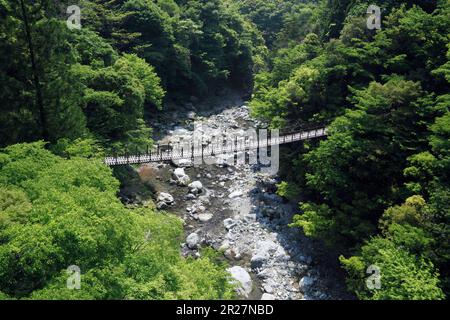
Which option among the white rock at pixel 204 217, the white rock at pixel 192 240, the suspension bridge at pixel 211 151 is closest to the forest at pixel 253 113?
the suspension bridge at pixel 211 151

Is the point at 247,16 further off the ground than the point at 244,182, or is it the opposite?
the point at 247,16

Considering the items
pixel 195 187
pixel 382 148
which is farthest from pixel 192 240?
pixel 382 148

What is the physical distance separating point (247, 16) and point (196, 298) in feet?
141

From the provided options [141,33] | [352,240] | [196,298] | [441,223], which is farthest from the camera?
[141,33]

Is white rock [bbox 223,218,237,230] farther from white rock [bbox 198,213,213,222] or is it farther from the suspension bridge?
the suspension bridge

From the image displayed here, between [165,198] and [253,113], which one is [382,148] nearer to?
[253,113]

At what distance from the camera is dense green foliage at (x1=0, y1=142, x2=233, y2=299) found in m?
8.11

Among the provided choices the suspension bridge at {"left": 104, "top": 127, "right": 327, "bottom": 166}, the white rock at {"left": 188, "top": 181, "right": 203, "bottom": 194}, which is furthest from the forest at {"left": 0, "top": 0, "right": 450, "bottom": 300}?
the white rock at {"left": 188, "top": 181, "right": 203, "bottom": 194}

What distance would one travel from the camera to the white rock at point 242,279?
14.5 m

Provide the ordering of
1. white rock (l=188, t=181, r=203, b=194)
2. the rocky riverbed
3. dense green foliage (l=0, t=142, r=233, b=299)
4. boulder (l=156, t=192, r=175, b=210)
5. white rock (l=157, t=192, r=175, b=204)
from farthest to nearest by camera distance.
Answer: white rock (l=188, t=181, r=203, b=194), white rock (l=157, t=192, r=175, b=204), boulder (l=156, t=192, r=175, b=210), the rocky riverbed, dense green foliage (l=0, t=142, r=233, b=299)

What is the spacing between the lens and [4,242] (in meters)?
8.77

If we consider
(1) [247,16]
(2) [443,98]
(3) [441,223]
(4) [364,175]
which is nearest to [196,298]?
(3) [441,223]

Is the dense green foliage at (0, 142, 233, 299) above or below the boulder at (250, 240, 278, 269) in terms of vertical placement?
above
